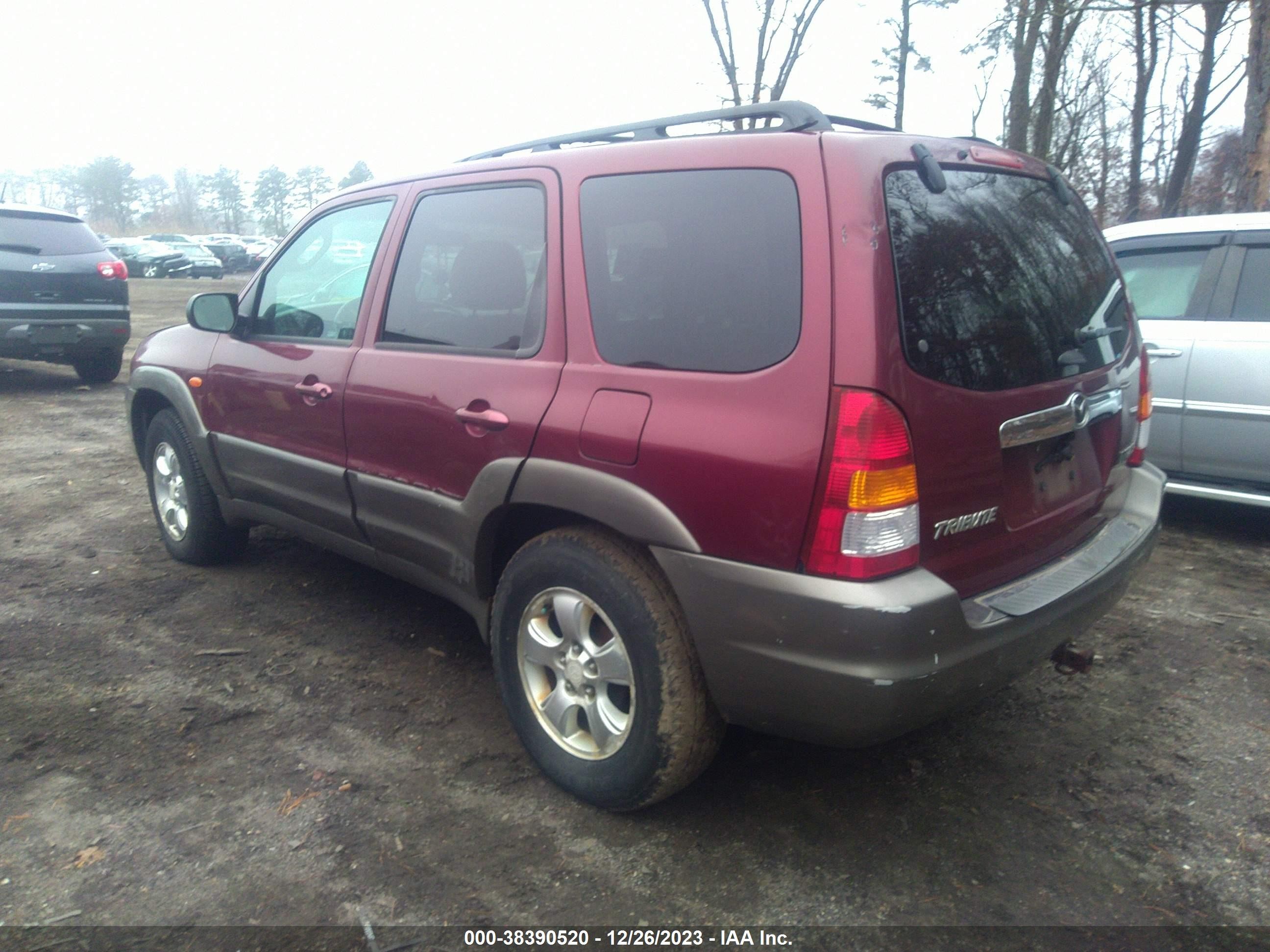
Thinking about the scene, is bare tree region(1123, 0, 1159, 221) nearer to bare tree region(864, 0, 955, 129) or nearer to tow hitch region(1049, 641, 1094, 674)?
bare tree region(864, 0, 955, 129)

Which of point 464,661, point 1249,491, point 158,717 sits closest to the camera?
point 158,717

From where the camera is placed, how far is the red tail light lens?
32.0 ft

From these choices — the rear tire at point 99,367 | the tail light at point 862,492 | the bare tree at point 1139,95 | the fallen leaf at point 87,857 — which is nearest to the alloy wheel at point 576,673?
the tail light at point 862,492

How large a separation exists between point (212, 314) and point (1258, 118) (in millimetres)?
9086

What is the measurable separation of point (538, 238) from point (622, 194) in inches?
13.2

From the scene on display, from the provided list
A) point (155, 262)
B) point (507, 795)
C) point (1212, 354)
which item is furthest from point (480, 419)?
point (155, 262)

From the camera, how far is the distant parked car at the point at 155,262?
1449 inches

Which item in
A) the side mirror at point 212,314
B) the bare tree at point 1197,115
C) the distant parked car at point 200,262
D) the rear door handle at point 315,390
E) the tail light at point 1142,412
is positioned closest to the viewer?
the tail light at point 1142,412

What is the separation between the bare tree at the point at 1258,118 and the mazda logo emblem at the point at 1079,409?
7794 millimetres

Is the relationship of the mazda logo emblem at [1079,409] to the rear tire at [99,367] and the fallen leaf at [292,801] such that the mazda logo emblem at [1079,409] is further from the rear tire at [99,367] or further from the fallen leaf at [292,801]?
the rear tire at [99,367]

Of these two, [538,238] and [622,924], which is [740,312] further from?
[622,924]

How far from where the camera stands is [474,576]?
3.08 m

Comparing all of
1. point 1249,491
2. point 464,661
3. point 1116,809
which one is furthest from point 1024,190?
point 1249,491

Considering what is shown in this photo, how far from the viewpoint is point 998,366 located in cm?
242
